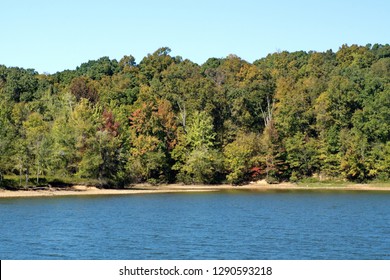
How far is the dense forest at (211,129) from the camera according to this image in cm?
9775

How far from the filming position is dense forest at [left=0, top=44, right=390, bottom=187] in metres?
97.8

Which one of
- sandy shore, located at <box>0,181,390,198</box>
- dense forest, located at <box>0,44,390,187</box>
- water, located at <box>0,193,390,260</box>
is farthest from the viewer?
dense forest, located at <box>0,44,390,187</box>

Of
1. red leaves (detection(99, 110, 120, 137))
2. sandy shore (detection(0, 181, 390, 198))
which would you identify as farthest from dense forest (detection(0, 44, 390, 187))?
sandy shore (detection(0, 181, 390, 198))

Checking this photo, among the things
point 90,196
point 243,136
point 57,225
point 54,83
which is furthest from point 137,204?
point 54,83

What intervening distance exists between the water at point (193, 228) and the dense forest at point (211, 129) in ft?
50.3

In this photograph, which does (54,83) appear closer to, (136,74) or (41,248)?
(136,74)

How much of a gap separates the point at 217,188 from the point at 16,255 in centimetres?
7215

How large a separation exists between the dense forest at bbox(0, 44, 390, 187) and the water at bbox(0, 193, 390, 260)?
1532cm

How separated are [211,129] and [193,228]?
65239mm

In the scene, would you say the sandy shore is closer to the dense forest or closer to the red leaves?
the dense forest

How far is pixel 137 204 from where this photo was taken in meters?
75.9

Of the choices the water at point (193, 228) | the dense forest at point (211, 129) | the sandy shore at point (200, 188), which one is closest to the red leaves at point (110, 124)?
the dense forest at point (211, 129)

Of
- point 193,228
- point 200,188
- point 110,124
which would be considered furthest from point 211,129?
point 193,228

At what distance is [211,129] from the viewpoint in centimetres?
11712
